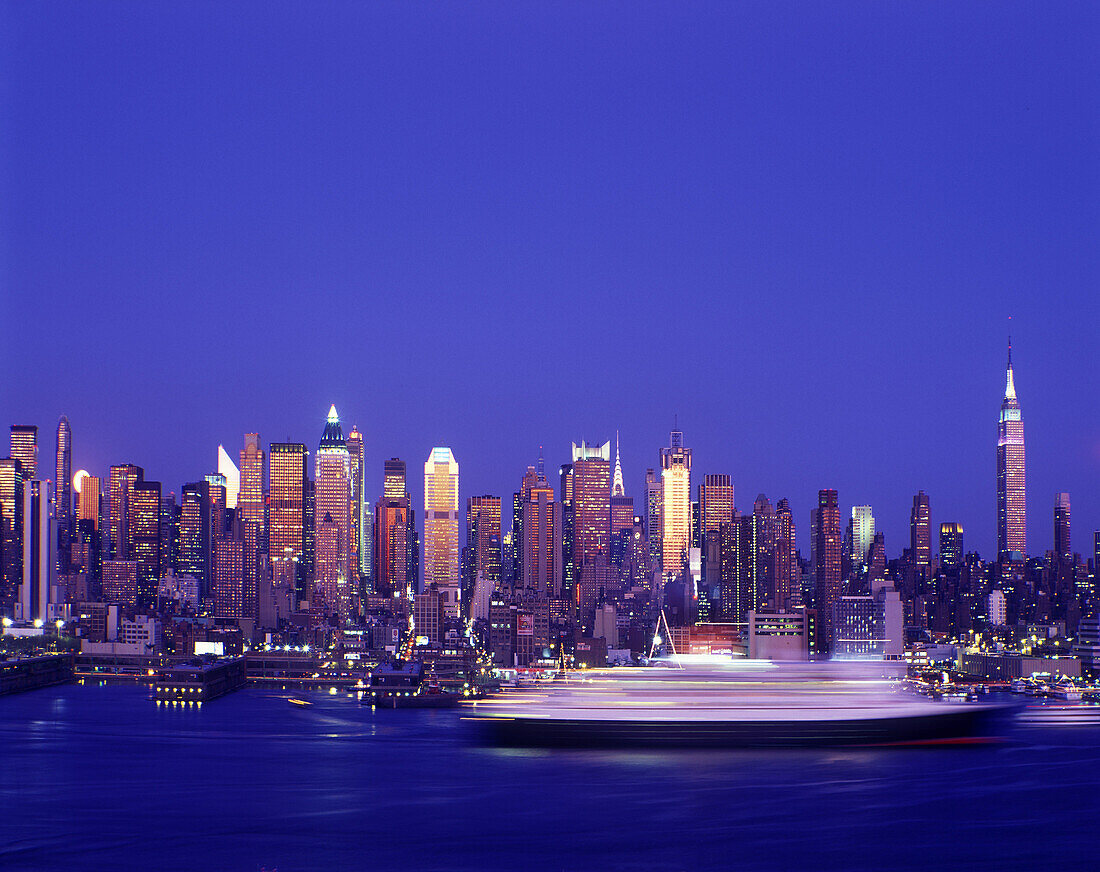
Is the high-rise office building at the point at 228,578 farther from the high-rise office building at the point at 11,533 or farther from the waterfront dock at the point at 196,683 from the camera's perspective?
the waterfront dock at the point at 196,683

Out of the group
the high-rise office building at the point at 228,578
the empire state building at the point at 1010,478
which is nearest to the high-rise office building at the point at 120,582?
the high-rise office building at the point at 228,578

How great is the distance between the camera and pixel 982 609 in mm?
57656

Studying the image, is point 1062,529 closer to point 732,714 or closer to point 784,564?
point 784,564

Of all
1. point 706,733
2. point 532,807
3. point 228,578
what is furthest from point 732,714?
point 228,578

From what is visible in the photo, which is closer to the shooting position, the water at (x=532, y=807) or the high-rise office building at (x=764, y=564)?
the water at (x=532, y=807)

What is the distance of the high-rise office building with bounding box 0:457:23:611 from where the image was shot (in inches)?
2110

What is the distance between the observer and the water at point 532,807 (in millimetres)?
12422

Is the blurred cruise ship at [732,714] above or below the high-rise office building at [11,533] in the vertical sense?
below

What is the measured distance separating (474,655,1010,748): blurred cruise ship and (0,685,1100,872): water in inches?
16.3

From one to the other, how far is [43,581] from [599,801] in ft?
145

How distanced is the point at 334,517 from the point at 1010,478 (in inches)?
1376

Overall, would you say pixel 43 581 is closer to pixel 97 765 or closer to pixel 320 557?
pixel 320 557

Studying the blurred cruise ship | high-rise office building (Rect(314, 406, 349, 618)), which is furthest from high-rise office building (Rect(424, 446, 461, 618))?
the blurred cruise ship

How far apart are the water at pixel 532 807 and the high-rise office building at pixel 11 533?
3420cm
